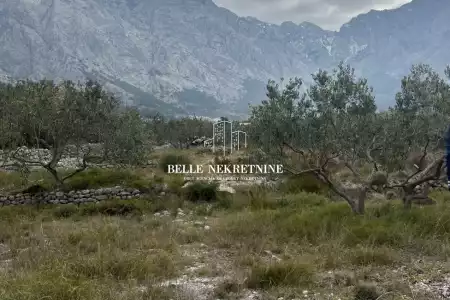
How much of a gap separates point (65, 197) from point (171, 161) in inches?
375

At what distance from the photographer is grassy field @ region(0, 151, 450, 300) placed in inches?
236

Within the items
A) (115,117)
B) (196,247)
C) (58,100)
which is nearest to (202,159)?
(115,117)

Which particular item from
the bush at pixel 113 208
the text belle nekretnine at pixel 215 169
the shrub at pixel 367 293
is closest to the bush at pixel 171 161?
the text belle nekretnine at pixel 215 169

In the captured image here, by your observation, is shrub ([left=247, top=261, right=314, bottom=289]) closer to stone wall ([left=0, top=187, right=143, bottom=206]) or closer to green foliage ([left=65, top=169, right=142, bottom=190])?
stone wall ([left=0, top=187, right=143, bottom=206])

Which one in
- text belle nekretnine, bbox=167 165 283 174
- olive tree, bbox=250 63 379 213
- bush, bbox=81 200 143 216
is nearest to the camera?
olive tree, bbox=250 63 379 213

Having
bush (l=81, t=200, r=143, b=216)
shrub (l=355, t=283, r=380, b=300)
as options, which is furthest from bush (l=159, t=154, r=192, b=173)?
shrub (l=355, t=283, r=380, b=300)

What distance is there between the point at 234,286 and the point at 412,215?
5.73 meters

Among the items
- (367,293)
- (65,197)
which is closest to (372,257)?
(367,293)

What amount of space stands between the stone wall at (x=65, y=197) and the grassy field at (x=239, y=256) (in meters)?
2.22

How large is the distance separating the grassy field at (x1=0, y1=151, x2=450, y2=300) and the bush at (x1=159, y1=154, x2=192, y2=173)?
1077cm

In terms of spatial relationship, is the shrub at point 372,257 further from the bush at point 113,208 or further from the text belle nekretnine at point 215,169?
the text belle nekretnine at point 215,169

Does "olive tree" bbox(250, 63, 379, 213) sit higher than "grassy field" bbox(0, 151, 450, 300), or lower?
higher

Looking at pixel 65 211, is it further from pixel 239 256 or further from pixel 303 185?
pixel 303 185

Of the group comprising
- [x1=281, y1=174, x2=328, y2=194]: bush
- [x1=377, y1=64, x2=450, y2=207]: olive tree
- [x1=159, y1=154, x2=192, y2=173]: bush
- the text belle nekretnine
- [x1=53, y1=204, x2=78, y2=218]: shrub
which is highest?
[x1=377, y1=64, x2=450, y2=207]: olive tree
